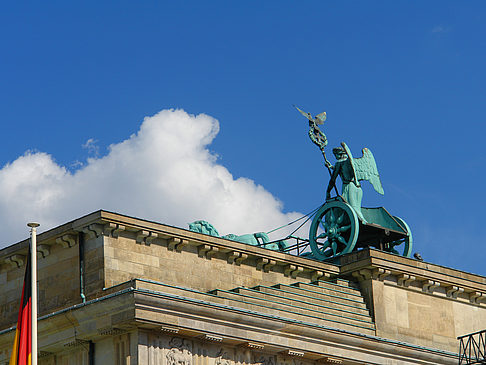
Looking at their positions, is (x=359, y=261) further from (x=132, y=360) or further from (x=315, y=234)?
(x=132, y=360)

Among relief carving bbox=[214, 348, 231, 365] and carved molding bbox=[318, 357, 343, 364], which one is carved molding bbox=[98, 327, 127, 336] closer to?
relief carving bbox=[214, 348, 231, 365]

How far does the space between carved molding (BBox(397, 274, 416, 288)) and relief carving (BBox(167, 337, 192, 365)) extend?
12.0 metres

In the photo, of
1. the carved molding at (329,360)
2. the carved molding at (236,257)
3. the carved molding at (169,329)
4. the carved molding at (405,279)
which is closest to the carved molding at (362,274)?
the carved molding at (405,279)

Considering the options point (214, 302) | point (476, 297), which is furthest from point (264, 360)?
point (476, 297)

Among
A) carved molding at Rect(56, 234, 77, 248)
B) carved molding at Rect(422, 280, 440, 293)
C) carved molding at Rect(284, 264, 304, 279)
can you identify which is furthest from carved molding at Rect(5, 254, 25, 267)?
carved molding at Rect(422, 280, 440, 293)

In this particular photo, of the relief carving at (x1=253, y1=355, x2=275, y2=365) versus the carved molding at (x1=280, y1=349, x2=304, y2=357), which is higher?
the carved molding at (x1=280, y1=349, x2=304, y2=357)

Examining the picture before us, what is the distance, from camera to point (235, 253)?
50062 millimetres

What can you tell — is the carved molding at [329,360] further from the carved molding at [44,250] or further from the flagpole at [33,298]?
the flagpole at [33,298]

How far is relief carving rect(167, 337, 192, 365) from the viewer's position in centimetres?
4428

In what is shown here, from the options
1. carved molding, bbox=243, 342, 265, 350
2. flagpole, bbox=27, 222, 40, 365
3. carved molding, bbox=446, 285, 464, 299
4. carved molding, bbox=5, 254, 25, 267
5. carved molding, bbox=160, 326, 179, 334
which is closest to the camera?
flagpole, bbox=27, 222, 40, 365

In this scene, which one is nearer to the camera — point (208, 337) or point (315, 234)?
point (208, 337)

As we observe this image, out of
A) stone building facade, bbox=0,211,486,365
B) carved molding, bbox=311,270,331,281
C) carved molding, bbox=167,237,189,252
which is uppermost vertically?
carved molding, bbox=167,237,189,252

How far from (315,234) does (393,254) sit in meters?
4.51

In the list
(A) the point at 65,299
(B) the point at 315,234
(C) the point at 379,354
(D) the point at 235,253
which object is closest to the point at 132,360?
(A) the point at 65,299
